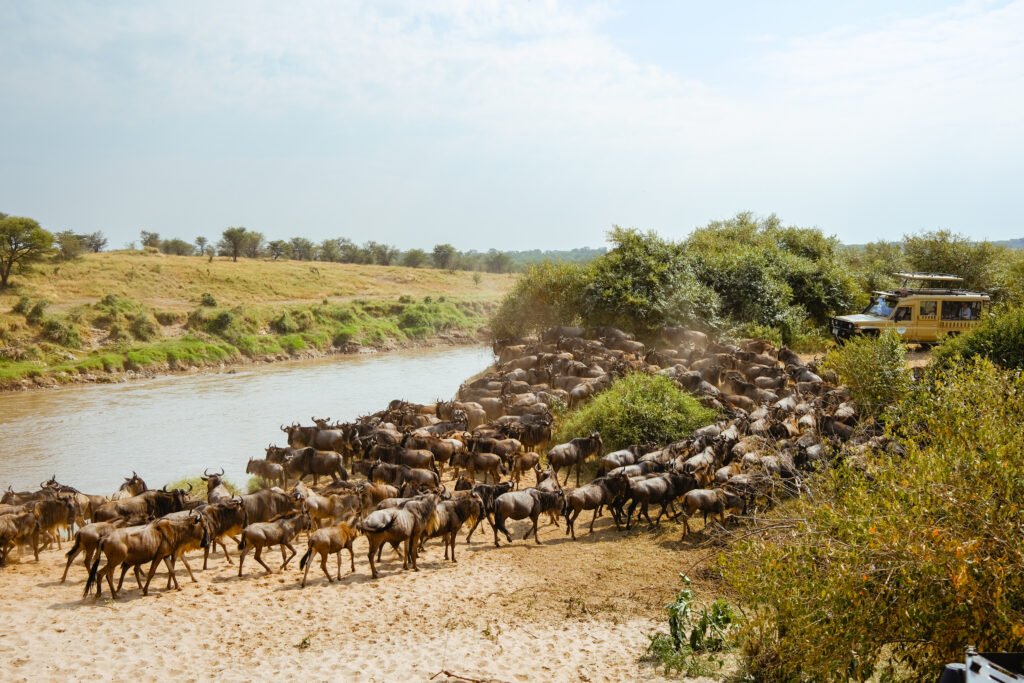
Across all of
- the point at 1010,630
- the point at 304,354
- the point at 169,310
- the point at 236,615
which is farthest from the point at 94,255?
the point at 1010,630

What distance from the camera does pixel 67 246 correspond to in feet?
166

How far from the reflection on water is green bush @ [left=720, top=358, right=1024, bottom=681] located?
48.8 feet

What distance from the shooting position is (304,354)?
44.2m

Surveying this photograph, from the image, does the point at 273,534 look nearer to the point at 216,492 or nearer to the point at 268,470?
the point at 216,492

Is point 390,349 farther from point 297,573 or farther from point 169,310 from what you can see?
A: point 297,573

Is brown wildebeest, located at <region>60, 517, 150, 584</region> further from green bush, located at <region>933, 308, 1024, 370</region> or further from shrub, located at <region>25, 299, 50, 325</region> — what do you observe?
shrub, located at <region>25, 299, 50, 325</region>

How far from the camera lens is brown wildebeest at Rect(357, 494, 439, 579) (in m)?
10.3

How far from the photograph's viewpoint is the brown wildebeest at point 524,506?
11547 mm

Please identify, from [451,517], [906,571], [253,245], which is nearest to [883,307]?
[451,517]

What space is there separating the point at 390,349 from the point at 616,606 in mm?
40478

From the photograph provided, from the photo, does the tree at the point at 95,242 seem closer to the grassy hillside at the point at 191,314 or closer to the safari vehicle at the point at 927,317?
the grassy hillside at the point at 191,314

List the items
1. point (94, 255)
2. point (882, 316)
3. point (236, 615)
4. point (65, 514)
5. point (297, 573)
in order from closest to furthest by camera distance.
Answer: point (236, 615), point (297, 573), point (65, 514), point (882, 316), point (94, 255)

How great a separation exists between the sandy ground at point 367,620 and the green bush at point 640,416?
489 cm

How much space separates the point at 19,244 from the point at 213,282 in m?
12.3
